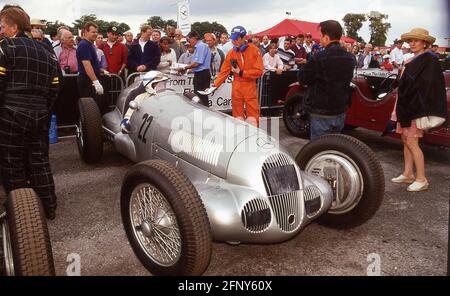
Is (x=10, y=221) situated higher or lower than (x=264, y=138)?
lower

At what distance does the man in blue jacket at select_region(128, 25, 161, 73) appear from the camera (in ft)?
26.1

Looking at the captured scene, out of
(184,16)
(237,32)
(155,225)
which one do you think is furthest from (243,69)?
(184,16)

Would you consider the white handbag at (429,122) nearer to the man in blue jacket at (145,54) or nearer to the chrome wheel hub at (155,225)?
the chrome wheel hub at (155,225)

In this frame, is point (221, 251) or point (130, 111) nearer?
point (221, 251)

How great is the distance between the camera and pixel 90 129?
493cm

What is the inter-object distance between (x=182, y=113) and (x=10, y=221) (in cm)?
199

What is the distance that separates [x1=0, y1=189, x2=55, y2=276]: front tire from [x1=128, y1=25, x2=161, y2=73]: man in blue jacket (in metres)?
5.92

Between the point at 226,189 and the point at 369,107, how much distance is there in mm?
4244

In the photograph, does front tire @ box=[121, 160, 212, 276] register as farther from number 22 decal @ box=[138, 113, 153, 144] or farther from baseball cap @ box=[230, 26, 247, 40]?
baseball cap @ box=[230, 26, 247, 40]

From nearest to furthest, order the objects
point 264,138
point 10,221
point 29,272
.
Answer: point 29,272 < point 10,221 < point 264,138

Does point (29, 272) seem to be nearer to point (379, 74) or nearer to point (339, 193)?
point (339, 193)

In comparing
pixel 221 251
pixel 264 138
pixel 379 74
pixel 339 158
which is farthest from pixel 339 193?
pixel 379 74

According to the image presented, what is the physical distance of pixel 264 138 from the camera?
3189 mm

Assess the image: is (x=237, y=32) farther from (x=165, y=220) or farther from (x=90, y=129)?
(x=165, y=220)
